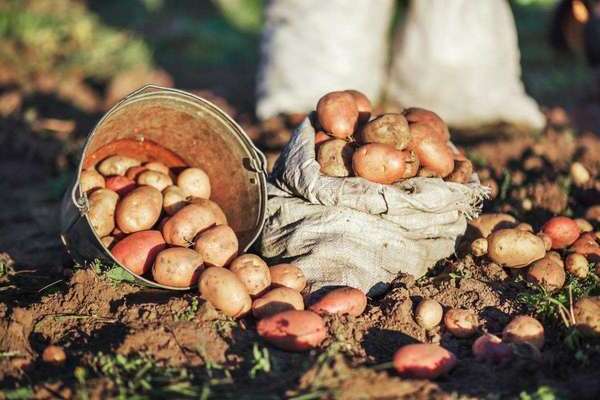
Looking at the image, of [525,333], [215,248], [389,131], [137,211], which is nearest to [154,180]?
[137,211]

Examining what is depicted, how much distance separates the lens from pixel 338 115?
3.53 metres

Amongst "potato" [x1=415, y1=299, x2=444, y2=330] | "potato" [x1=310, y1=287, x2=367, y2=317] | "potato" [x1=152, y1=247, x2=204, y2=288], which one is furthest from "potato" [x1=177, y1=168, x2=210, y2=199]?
"potato" [x1=415, y1=299, x2=444, y2=330]

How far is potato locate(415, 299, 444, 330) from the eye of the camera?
3076 millimetres

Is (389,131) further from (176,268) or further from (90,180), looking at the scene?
(90,180)

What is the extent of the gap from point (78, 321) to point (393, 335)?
1382mm

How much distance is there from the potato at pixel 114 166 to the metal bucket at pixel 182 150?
0.07 meters

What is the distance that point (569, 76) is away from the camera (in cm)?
734

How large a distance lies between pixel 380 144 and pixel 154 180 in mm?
1239

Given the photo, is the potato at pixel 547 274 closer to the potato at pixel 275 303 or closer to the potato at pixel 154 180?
the potato at pixel 275 303

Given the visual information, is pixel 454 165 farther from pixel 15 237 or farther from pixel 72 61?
pixel 72 61

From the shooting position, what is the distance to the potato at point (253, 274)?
3131 millimetres

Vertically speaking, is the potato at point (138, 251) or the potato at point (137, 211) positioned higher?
the potato at point (137, 211)

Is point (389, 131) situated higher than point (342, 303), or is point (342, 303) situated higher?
point (389, 131)

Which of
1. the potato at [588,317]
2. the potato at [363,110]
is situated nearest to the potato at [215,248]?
the potato at [363,110]
